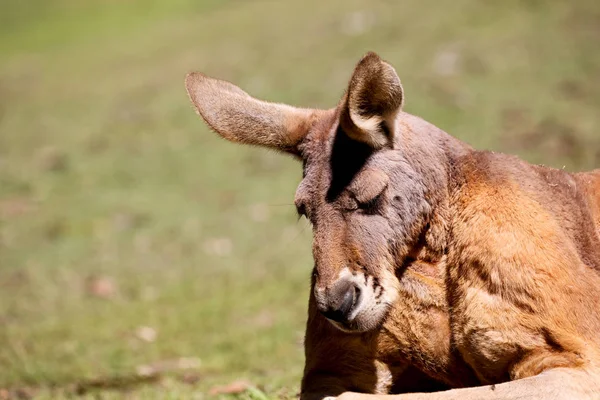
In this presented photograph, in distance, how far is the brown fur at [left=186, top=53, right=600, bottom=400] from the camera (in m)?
3.37

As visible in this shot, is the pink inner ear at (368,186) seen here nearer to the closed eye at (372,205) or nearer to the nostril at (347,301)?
the closed eye at (372,205)

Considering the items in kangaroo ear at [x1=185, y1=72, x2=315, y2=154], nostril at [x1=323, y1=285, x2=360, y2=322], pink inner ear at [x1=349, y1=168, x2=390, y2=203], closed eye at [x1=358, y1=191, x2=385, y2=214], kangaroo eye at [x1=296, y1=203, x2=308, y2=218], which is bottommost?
nostril at [x1=323, y1=285, x2=360, y2=322]

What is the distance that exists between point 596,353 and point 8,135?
16275mm

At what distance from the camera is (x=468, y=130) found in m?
12.7

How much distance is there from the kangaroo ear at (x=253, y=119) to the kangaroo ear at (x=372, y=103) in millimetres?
390

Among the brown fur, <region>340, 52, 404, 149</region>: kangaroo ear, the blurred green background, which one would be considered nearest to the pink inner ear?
the brown fur

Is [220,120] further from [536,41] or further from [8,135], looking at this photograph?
[8,135]

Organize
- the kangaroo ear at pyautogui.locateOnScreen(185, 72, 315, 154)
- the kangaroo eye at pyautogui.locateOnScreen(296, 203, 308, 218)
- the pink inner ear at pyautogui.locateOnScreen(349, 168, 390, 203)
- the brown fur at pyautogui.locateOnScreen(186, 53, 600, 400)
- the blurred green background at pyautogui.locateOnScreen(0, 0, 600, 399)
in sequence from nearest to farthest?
the brown fur at pyautogui.locateOnScreen(186, 53, 600, 400), the pink inner ear at pyautogui.locateOnScreen(349, 168, 390, 203), the kangaroo eye at pyautogui.locateOnScreen(296, 203, 308, 218), the kangaroo ear at pyautogui.locateOnScreen(185, 72, 315, 154), the blurred green background at pyautogui.locateOnScreen(0, 0, 600, 399)

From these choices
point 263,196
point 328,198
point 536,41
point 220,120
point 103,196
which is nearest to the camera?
point 328,198

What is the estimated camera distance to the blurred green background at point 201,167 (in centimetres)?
746

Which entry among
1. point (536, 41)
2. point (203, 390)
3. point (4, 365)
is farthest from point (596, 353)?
point (536, 41)

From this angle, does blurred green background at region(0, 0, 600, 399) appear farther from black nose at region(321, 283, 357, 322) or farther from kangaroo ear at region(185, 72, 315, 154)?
black nose at region(321, 283, 357, 322)

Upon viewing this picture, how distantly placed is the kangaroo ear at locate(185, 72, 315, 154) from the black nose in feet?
2.79

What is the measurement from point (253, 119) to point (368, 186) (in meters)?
0.71
